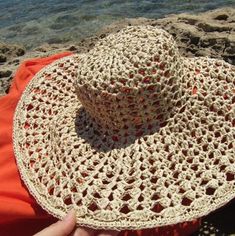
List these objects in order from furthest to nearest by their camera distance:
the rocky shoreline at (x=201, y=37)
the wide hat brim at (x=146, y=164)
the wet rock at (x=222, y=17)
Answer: the wet rock at (x=222, y=17)
the rocky shoreline at (x=201, y=37)
the wide hat brim at (x=146, y=164)

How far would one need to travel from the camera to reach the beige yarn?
1332 mm

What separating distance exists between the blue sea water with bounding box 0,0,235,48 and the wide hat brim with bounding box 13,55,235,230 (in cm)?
518

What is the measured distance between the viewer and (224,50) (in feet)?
7.79

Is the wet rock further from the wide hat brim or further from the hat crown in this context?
the hat crown

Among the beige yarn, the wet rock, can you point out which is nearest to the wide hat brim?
the beige yarn

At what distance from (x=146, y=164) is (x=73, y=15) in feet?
22.0

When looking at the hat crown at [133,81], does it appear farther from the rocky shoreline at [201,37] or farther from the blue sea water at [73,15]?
the blue sea water at [73,15]

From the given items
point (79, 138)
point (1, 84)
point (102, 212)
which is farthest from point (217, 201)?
point (1, 84)

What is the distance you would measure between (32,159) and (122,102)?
1.19ft

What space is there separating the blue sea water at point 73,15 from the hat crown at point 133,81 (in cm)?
527

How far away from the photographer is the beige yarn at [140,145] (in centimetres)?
133

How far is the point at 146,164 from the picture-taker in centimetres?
139

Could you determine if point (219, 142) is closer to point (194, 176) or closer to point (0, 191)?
point (194, 176)

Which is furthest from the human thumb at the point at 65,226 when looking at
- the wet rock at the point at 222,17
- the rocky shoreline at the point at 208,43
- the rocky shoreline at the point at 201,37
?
the wet rock at the point at 222,17
